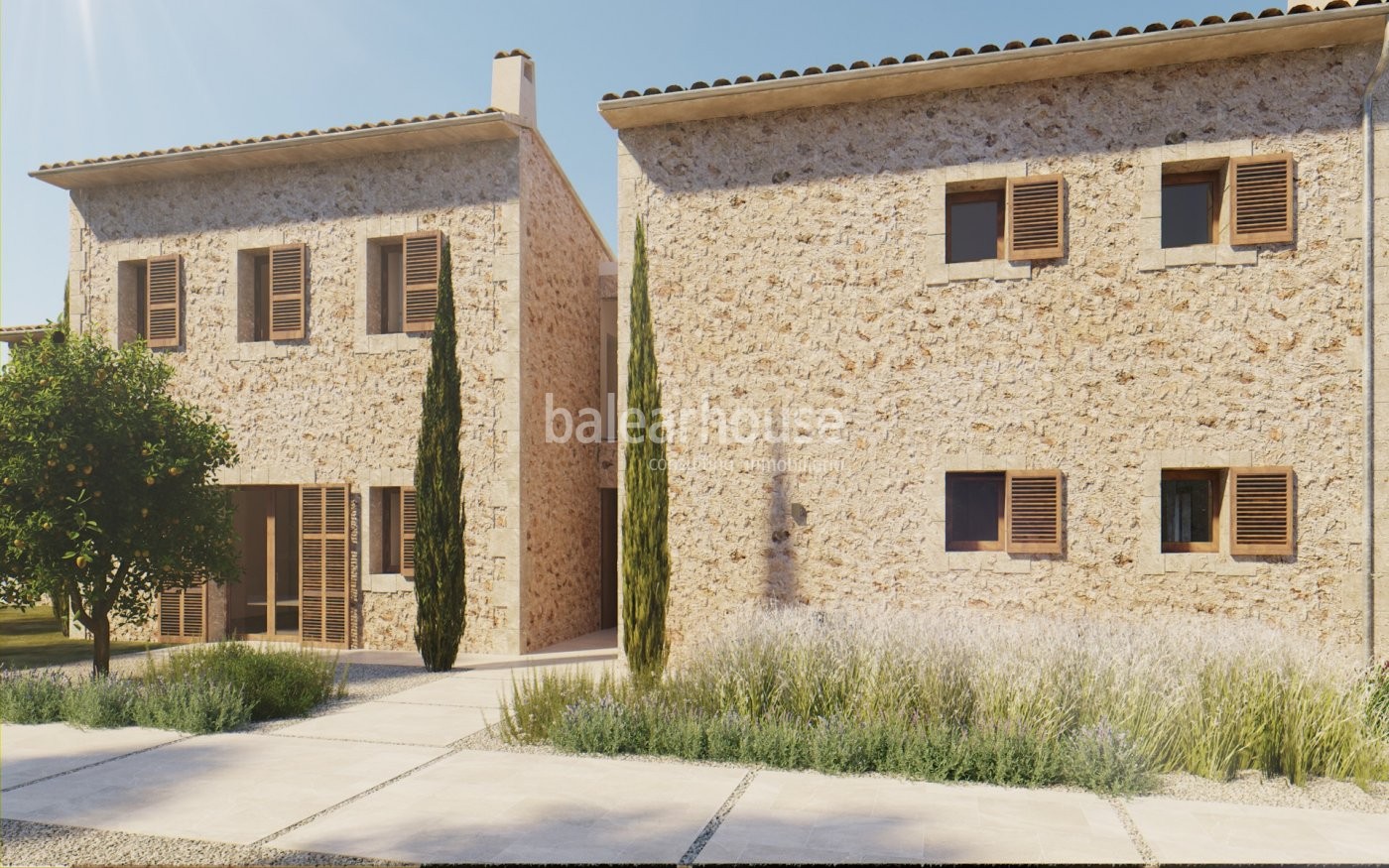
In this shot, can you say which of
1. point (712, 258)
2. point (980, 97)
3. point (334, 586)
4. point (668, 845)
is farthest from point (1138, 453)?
point (334, 586)

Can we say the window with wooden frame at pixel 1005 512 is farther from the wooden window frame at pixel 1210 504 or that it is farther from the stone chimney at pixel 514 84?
the stone chimney at pixel 514 84

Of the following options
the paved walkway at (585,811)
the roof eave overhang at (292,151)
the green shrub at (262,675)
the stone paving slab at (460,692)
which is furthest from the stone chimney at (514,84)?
the paved walkway at (585,811)

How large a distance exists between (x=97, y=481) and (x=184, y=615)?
473cm

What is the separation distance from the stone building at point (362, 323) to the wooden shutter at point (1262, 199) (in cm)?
844

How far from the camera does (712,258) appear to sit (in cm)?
1087

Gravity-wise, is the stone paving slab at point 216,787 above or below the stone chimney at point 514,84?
below

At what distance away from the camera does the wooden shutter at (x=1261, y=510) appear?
917cm

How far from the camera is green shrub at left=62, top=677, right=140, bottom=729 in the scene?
7.47 metres

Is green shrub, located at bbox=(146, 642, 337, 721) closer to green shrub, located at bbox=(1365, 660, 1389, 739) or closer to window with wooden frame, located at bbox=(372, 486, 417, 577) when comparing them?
window with wooden frame, located at bbox=(372, 486, 417, 577)

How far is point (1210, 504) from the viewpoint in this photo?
970 centimetres

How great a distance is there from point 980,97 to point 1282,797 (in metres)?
7.69

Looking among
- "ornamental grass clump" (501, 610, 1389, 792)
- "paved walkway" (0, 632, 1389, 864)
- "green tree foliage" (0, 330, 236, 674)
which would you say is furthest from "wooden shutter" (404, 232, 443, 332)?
"paved walkway" (0, 632, 1389, 864)

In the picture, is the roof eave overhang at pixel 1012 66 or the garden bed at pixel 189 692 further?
the roof eave overhang at pixel 1012 66

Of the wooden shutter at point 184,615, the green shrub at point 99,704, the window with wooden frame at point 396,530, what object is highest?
the window with wooden frame at point 396,530
